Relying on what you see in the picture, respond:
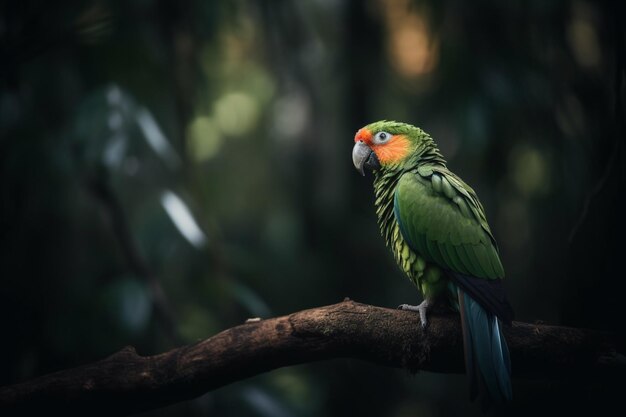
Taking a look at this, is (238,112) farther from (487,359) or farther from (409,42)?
(487,359)

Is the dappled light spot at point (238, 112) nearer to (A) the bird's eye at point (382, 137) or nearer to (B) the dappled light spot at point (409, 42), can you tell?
(B) the dappled light spot at point (409, 42)

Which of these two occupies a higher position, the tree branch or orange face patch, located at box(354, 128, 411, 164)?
orange face patch, located at box(354, 128, 411, 164)

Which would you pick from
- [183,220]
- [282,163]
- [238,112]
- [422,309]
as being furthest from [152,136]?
[238,112]

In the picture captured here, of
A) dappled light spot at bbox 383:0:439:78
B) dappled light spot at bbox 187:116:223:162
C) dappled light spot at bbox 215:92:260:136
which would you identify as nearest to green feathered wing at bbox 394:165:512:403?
Answer: dappled light spot at bbox 383:0:439:78

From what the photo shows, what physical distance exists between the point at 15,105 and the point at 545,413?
13.6 feet

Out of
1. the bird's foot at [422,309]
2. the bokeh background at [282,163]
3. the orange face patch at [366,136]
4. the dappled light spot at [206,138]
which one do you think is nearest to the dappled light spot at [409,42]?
the bokeh background at [282,163]

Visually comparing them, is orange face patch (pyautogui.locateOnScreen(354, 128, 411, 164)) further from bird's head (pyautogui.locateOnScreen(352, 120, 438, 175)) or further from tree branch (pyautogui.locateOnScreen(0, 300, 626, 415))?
tree branch (pyautogui.locateOnScreen(0, 300, 626, 415))

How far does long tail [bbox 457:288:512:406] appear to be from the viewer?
236cm

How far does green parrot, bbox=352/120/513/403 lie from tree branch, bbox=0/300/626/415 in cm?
22

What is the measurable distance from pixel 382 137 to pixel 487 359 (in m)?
1.22

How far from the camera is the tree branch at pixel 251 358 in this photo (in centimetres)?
239

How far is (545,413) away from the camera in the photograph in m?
2.97

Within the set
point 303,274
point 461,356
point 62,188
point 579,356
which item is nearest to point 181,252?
point 62,188

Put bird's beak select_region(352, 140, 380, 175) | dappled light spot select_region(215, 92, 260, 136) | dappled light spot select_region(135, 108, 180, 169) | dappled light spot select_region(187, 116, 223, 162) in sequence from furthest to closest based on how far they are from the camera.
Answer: dappled light spot select_region(215, 92, 260, 136)
dappled light spot select_region(187, 116, 223, 162)
dappled light spot select_region(135, 108, 180, 169)
bird's beak select_region(352, 140, 380, 175)
